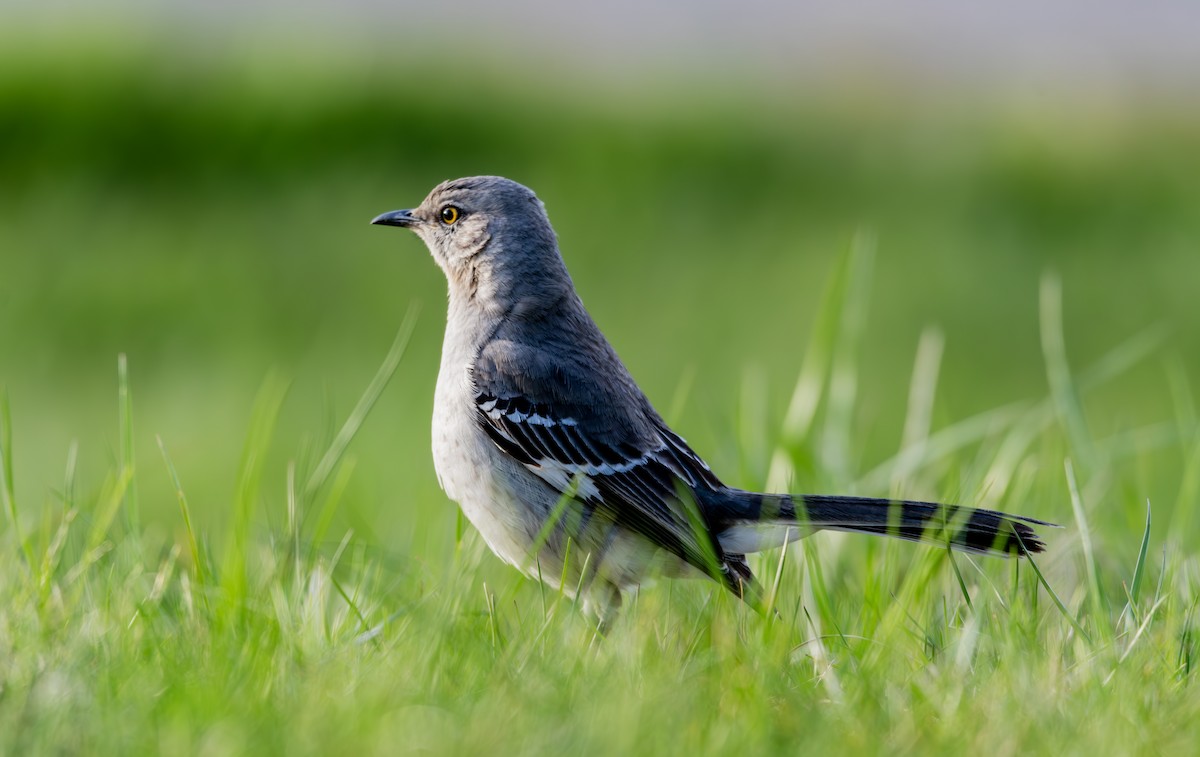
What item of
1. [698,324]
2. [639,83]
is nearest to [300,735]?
[698,324]

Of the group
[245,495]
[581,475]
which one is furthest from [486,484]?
[245,495]

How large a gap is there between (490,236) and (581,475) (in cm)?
136

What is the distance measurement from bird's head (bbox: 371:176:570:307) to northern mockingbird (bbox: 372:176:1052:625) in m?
0.09

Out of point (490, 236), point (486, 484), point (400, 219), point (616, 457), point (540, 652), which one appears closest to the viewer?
point (540, 652)

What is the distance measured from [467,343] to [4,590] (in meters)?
2.09

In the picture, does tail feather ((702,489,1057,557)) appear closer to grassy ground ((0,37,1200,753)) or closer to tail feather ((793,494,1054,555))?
tail feather ((793,494,1054,555))

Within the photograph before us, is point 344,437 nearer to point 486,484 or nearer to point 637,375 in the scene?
point 486,484

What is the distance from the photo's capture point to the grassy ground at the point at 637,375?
12.3 ft

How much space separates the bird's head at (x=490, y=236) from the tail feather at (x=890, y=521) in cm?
147

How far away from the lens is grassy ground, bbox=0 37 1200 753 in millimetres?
3758

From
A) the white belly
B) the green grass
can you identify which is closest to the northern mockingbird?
the white belly

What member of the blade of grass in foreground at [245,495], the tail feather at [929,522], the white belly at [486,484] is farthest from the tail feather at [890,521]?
the blade of grass in foreground at [245,495]

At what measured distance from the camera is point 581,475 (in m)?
5.48

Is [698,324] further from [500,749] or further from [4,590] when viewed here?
[500,749]
